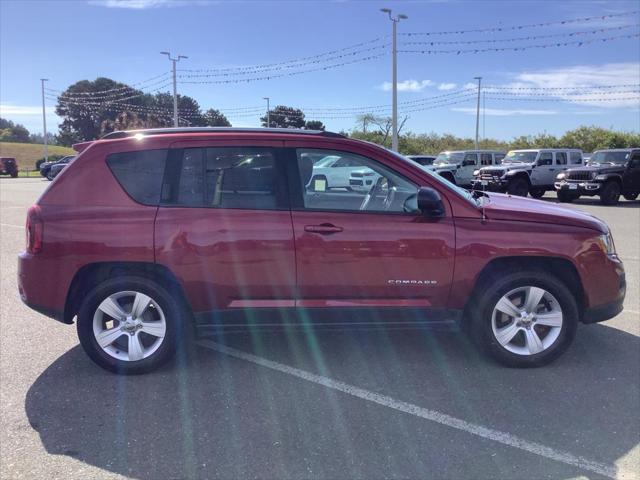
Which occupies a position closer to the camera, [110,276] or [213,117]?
[110,276]

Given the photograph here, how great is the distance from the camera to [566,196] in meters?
20.0

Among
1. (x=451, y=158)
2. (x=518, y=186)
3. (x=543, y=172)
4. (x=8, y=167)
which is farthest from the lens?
(x=8, y=167)

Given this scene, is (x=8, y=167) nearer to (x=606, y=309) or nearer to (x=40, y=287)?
(x=40, y=287)

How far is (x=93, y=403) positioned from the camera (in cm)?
369

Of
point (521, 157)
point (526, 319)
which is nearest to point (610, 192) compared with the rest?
point (521, 157)

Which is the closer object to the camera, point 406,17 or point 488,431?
point 488,431

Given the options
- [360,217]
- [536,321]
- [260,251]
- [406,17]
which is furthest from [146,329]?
[406,17]

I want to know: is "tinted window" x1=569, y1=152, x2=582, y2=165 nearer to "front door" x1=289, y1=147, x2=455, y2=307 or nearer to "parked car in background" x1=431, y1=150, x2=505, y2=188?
"parked car in background" x1=431, y1=150, x2=505, y2=188

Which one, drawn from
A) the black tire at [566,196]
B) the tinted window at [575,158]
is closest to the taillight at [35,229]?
the black tire at [566,196]

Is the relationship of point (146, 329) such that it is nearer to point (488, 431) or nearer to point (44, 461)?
point (44, 461)

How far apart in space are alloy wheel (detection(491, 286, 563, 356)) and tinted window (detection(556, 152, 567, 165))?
20.2 metres

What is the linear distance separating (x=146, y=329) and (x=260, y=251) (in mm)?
1062

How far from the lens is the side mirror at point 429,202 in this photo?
3924 millimetres

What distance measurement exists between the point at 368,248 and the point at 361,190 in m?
0.50
